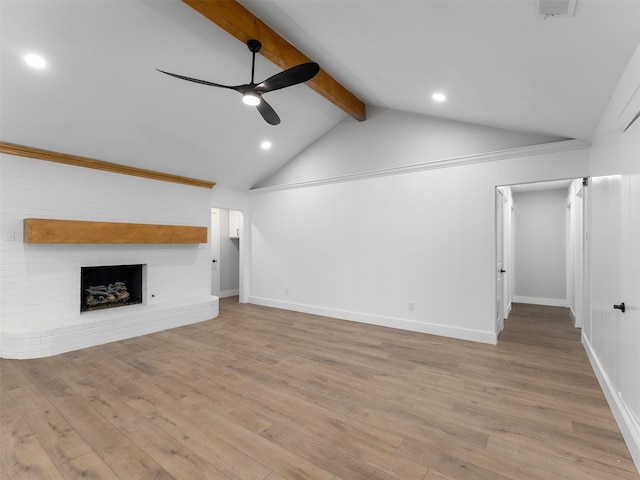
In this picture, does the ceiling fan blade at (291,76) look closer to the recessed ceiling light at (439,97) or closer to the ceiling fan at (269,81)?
the ceiling fan at (269,81)

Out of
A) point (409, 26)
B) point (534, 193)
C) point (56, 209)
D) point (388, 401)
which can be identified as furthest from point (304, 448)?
point (534, 193)

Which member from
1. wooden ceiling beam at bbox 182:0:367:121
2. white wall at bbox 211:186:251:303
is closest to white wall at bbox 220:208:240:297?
white wall at bbox 211:186:251:303

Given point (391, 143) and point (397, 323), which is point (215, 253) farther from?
point (391, 143)

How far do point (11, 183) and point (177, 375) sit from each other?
3.25 m

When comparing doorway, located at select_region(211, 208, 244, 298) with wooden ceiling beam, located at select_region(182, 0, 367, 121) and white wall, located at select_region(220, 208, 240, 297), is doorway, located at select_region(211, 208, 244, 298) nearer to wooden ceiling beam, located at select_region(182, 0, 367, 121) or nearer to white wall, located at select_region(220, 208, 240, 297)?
white wall, located at select_region(220, 208, 240, 297)

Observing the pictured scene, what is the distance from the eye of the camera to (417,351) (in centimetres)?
378

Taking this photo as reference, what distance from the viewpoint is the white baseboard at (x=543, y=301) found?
262 inches

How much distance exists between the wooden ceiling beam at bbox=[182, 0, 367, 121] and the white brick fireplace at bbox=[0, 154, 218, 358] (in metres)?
3.14

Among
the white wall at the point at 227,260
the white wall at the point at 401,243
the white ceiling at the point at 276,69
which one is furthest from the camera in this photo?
the white wall at the point at 227,260

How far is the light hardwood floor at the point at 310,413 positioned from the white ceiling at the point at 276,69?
8.36 feet

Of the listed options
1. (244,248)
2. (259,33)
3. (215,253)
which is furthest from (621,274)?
(215,253)

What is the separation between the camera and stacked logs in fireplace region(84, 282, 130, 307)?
4.69 metres

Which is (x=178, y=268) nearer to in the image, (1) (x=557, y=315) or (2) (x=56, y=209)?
(2) (x=56, y=209)

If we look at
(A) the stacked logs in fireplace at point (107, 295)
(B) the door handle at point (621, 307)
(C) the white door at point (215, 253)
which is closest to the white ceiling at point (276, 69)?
(B) the door handle at point (621, 307)
